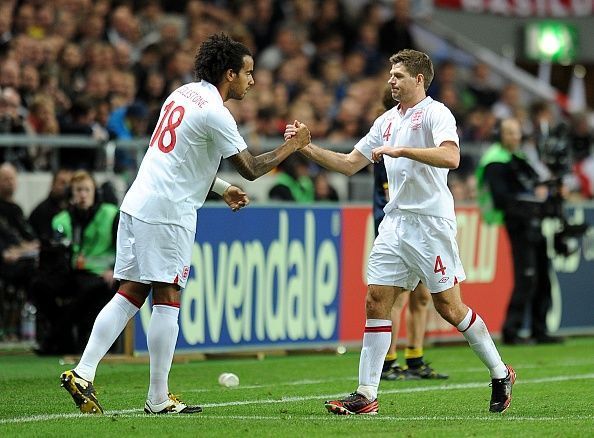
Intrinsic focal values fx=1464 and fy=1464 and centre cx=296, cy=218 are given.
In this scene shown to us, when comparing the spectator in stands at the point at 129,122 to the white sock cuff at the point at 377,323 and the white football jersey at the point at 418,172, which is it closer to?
the white football jersey at the point at 418,172

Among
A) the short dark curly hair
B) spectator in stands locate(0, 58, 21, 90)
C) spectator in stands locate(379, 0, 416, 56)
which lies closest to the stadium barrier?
spectator in stands locate(0, 58, 21, 90)

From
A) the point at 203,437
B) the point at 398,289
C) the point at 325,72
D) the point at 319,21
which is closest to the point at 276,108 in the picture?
the point at 325,72

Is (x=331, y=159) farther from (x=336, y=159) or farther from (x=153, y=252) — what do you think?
(x=153, y=252)

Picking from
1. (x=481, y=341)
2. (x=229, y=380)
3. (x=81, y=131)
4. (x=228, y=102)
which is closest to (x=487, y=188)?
→ (x=228, y=102)

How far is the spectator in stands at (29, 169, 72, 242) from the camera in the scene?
48.3 feet

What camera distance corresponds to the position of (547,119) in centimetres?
1862

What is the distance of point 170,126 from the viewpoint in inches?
354

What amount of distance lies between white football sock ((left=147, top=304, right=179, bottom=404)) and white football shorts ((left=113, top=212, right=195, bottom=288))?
210 millimetres

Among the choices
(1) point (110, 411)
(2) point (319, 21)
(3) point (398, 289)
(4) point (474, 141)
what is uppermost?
(2) point (319, 21)

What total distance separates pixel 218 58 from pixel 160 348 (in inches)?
71.9

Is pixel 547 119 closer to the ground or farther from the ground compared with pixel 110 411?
farther from the ground

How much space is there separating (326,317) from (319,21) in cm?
Result: 793

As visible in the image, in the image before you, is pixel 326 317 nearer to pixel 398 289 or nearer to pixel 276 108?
pixel 276 108

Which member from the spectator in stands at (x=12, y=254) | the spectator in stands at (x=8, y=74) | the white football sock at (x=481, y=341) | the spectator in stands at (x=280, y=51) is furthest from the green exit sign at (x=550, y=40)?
the white football sock at (x=481, y=341)
